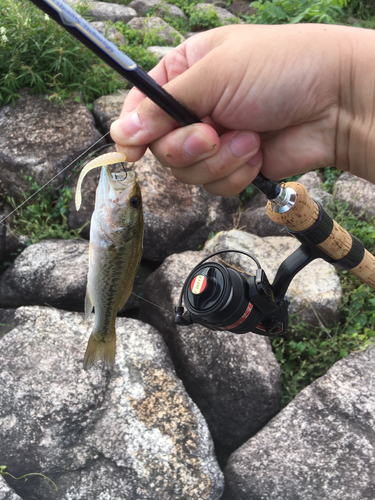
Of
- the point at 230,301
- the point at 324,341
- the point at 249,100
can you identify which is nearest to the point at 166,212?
→ the point at 324,341

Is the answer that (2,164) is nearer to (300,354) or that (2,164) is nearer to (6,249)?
(6,249)

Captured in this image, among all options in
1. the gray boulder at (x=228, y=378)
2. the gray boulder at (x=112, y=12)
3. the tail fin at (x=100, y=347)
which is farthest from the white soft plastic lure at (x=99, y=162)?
the gray boulder at (x=112, y=12)

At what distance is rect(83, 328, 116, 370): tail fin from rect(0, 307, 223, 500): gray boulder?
2.12ft

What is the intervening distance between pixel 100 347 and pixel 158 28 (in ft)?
21.3

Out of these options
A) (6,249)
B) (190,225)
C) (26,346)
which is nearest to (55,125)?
(6,249)

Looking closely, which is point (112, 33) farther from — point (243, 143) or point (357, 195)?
point (243, 143)

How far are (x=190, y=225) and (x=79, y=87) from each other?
2257 millimetres

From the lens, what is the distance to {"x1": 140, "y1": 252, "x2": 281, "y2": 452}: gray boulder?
10.2 ft

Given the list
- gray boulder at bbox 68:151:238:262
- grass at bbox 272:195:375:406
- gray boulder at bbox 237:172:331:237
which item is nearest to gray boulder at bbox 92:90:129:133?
gray boulder at bbox 68:151:238:262

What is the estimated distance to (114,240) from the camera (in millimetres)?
1788

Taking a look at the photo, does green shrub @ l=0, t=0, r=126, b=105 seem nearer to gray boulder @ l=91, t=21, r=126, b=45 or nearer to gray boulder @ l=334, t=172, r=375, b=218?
gray boulder @ l=91, t=21, r=126, b=45

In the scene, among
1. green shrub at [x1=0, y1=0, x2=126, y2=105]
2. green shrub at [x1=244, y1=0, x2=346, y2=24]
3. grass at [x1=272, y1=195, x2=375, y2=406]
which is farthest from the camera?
green shrub at [x1=244, y1=0, x2=346, y2=24]

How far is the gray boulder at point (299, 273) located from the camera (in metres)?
3.50

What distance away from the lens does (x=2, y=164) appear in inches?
166
